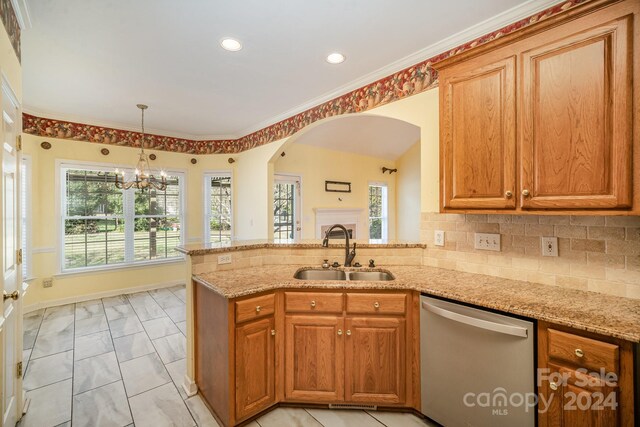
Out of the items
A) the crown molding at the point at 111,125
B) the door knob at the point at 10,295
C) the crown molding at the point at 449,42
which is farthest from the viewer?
the crown molding at the point at 111,125

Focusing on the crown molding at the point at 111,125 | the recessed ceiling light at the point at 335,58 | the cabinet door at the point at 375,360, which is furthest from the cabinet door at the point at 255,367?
the crown molding at the point at 111,125

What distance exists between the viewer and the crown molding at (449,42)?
74.9 inches

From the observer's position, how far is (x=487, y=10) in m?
1.97

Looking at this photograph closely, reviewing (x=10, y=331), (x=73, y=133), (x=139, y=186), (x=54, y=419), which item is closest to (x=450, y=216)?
(x=10, y=331)

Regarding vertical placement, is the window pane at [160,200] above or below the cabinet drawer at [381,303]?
above

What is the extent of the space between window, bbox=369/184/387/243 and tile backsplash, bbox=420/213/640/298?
4046 millimetres

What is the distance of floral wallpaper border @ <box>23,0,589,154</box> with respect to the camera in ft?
7.37

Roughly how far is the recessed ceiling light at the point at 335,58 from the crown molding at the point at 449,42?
399 mm

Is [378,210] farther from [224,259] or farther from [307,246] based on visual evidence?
[224,259]

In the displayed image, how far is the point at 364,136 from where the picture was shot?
5324 mm

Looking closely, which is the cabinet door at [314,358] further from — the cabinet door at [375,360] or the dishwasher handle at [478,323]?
the dishwasher handle at [478,323]

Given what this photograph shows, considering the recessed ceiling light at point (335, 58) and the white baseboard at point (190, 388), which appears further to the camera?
the recessed ceiling light at point (335, 58)

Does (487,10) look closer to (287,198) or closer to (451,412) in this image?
(451,412)

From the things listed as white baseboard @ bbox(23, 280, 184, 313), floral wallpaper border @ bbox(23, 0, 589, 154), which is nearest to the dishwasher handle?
floral wallpaper border @ bbox(23, 0, 589, 154)
